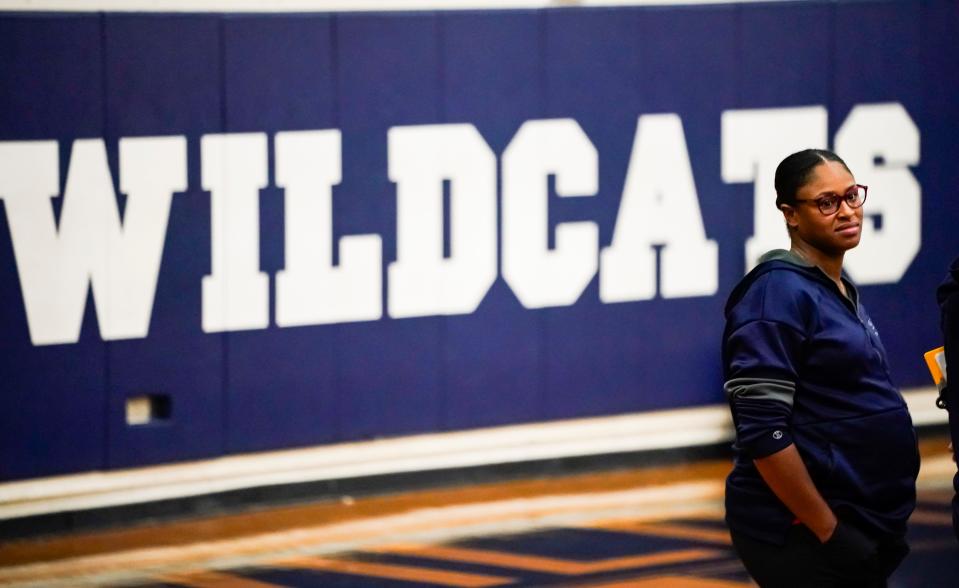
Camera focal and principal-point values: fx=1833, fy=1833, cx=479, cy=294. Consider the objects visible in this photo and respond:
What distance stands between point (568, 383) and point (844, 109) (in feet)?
7.85

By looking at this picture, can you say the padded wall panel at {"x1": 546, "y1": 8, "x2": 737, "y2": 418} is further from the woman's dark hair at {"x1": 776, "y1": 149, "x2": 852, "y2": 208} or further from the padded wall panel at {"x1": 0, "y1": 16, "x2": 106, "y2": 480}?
the woman's dark hair at {"x1": 776, "y1": 149, "x2": 852, "y2": 208}

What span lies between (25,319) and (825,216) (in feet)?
16.7

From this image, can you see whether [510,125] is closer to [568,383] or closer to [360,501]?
[568,383]

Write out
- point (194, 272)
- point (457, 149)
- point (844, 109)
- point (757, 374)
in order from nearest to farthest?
1. point (757, 374)
2. point (194, 272)
3. point (457, 149)
4. point (844, 109)

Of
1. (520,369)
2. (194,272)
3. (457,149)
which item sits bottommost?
(520,369)

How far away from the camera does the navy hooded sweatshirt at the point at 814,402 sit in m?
4.56

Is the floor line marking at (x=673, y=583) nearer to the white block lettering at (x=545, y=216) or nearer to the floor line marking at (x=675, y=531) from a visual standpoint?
the floor line marking at (x=675, y=531)

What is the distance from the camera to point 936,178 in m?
11.3

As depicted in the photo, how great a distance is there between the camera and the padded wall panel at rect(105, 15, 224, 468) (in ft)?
29.5

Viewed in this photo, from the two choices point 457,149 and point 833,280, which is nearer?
point 833,280

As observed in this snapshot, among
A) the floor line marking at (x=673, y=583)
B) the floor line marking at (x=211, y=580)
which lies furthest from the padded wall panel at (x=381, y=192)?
the floor line marking at (x=673, y=583)

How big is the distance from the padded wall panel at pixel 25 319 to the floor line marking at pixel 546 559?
5.40 ft

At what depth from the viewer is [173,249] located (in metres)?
9.20

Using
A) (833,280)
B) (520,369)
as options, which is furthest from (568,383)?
(833,280)
